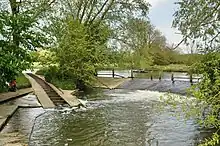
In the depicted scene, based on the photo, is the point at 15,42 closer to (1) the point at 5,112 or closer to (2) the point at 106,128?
(1) the point at 5,112

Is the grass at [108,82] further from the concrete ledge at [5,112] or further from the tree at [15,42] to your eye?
the concrete ledge at [5,112]

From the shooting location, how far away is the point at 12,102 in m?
16.3

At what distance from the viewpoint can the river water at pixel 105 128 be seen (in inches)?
397

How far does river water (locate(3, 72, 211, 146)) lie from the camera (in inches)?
397

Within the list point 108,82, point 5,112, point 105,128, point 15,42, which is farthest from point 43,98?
point 108,82

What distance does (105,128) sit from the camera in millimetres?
11914

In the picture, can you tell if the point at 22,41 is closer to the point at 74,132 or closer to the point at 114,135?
the point at 74,132

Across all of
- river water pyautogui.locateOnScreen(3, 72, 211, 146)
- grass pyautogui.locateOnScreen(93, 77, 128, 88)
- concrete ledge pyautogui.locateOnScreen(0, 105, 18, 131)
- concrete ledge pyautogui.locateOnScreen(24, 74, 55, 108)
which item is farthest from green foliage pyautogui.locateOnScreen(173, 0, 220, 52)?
grass pyautogui.locateOnScreen(93, 77, 128, 88)

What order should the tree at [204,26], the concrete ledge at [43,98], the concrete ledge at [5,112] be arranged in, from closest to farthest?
1. the tree at [204,26]
2. the concrete ledge at [5,112]
3. the concrete ledge at [43,98]

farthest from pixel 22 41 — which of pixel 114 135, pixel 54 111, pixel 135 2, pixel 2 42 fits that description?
pixel 135 2

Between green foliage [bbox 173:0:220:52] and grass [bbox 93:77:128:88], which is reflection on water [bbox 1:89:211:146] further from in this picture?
grass [bbox 93:77:128:88]

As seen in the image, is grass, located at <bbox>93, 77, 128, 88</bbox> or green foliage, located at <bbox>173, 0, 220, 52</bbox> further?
grass, located at <bbox>93, 77, 128, 88</bbox>

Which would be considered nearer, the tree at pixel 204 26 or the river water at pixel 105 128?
the tree at pixel 204 26

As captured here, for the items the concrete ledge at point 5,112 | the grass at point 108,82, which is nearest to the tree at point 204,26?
the concrete ledge at point 5,112
